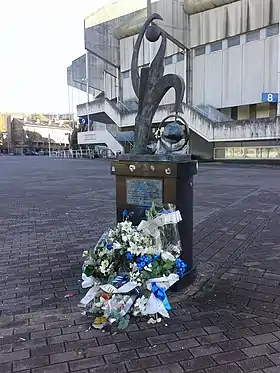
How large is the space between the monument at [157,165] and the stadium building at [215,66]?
82.6ft

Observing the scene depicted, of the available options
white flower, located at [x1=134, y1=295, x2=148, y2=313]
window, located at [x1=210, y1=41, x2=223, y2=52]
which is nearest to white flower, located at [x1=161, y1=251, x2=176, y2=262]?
white flower, located at [x1=134, y1=295, x2=148, y2=313]

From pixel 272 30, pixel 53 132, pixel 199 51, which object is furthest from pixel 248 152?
pixel 53 132

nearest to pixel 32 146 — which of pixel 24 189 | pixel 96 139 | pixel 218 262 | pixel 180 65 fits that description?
pixel 96 139

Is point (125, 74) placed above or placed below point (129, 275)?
above

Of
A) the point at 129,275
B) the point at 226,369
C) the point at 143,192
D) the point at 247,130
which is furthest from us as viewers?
the point at 247,130

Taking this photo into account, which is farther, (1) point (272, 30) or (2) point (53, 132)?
(2) point (53, 132)

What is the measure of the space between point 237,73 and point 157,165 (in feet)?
107

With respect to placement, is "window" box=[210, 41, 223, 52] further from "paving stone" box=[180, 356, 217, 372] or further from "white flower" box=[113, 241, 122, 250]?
"paving stone" box=[180, 356, 217, 372]

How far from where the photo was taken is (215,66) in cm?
3578

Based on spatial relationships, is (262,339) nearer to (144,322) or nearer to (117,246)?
(144,322)

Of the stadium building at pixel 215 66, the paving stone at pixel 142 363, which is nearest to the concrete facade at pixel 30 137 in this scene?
the stadium building at pixel 215 66

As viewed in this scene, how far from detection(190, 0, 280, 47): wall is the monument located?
3062 cm

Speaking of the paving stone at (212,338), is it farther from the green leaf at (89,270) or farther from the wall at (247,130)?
the wall at (247,130)

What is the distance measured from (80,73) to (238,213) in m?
53.3
